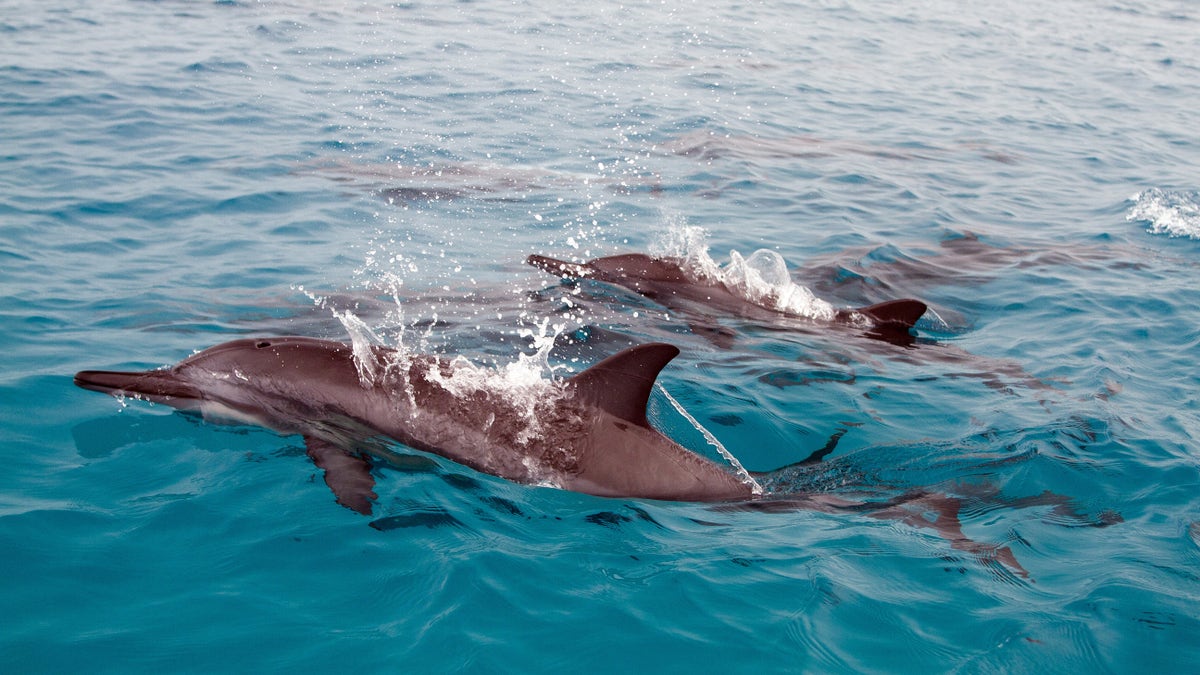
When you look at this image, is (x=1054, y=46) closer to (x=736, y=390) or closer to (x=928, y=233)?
(x=928, y=233)

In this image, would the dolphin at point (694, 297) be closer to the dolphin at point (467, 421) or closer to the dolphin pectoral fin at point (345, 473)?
the dolphin at point (467, 421)

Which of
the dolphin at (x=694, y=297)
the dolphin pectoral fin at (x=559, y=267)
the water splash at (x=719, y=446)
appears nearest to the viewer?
the water splash at (x=719, y=446)

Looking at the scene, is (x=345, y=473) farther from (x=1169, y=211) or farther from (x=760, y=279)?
(x=1169, y=211)

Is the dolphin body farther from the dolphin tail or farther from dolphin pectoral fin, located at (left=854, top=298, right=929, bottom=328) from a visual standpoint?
dolphin pectoral fin, located at (left=854, top=298, right=929, bottom=328)

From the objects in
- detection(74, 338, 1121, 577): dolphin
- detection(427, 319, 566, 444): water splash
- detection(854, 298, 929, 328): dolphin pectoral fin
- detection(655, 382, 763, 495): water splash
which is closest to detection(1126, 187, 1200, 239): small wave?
detection(854, 298, 929, 328): dolphin pectoral fin

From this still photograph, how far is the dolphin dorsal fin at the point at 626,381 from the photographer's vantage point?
6117mm

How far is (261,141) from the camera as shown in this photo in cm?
1528

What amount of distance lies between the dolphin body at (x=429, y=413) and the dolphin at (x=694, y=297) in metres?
3.35

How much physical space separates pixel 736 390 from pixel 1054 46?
2575 cm

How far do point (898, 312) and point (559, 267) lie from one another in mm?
3496

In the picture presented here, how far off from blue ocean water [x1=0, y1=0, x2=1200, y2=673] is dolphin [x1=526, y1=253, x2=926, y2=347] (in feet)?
0.84

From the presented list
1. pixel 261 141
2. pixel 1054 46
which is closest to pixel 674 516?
pixel 261 141

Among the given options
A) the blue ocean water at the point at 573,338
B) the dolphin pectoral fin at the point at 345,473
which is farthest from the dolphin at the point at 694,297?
the dolphin pectoral fin at the point at 345,473

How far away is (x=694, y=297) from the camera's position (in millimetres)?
10867
